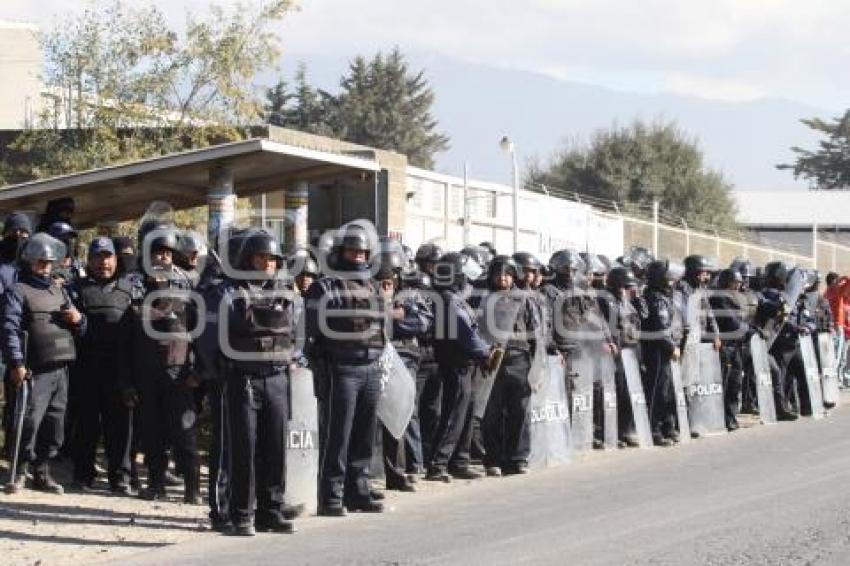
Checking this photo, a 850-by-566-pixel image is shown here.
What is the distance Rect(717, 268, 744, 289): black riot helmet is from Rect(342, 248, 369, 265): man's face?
8136mm

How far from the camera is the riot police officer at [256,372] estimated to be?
10891mm

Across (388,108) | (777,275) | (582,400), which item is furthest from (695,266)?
(388,108)

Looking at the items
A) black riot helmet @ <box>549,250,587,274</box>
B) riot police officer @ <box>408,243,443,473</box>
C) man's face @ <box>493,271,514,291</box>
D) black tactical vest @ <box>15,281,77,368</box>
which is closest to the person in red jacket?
black riot helmet @ <box>549,250,587,274</box>

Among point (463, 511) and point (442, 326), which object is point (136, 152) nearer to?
point (442, 326)

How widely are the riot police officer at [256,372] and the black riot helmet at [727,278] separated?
9.17m

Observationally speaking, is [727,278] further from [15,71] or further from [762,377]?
[15,71]

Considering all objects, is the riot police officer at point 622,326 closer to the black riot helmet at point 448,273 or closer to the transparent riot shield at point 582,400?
the transparent riot shield at point 582,400

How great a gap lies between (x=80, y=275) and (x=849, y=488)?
21.2ft

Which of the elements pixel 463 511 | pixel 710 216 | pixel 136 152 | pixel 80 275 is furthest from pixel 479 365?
pixel 710 216

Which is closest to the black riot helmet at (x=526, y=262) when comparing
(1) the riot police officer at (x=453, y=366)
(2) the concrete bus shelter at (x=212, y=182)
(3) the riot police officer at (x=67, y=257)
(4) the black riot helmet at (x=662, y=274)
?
(1) the riot police officer at (x=453, y=366)

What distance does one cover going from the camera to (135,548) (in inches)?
412

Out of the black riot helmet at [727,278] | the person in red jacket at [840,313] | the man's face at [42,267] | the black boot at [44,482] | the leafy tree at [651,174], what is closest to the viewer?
the man's face at [42,267]

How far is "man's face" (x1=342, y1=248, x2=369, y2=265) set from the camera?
11961mm

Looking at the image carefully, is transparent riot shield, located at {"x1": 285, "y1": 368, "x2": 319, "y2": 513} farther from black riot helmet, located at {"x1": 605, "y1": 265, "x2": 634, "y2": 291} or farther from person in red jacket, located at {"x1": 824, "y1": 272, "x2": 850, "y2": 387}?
person in red jacket, located at {"x1": 824, "y1": 272, "x2": 850, "y2": 387}
